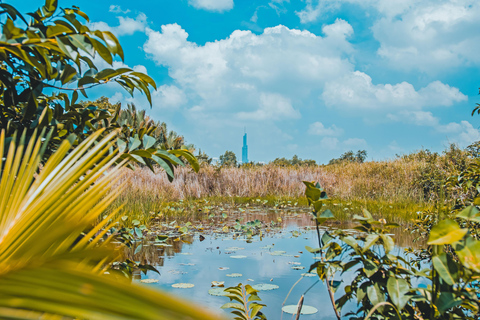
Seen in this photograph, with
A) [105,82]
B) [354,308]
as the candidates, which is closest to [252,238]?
[354,308]

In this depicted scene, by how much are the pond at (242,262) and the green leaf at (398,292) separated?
1212 millimetres

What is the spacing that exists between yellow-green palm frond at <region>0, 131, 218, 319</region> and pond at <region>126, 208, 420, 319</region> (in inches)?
62.3

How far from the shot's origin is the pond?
9.95 feet

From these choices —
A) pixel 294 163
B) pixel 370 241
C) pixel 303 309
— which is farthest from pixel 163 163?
pixel 294 163

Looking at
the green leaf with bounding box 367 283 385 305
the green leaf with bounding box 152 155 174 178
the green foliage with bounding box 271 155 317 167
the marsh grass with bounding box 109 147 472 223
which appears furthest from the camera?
the green foliage with bounding box 271 155 317 167

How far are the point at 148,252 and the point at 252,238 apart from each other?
1.97 metres

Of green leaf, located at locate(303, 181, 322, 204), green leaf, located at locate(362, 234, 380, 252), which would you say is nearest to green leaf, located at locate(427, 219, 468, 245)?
green leaf, located at locate(362, 234, 380, 252)

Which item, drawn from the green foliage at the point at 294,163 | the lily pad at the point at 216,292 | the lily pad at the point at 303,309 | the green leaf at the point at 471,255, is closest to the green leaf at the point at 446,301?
the green leaf at the point at 471,255

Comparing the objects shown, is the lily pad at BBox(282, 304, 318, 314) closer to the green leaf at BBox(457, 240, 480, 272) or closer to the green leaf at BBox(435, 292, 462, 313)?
the green leaf at BBox(435, 292, 462, 313)

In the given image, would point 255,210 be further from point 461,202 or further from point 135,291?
point 135,291

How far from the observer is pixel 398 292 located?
3.16 feet

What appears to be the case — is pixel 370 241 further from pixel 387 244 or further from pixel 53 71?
pixel 53 71

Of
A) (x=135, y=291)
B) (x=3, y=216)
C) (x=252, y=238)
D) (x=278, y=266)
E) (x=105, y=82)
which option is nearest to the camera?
(x=135, y=291)

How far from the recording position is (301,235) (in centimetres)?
621
